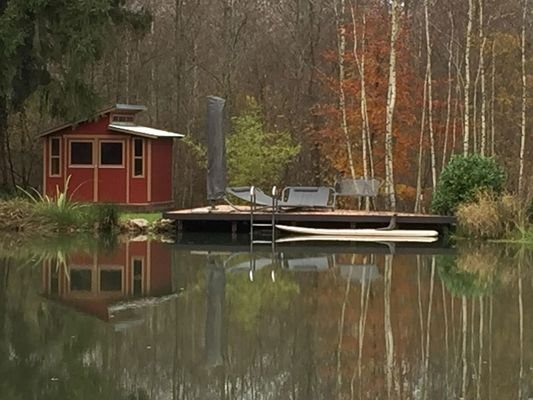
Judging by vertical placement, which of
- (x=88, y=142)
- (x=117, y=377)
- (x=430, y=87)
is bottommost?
(x=117, y=377)

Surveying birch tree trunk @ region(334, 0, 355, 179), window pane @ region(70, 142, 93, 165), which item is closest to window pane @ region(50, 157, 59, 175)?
window pane @ region(70, 142, 93, 165)

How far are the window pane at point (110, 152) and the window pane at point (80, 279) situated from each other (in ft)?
33.2

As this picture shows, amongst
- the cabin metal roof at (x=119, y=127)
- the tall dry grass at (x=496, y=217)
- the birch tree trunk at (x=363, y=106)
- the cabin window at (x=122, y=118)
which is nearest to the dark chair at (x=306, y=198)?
the birch tree trunk at (x=363, y=106)

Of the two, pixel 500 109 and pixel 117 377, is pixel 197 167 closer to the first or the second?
pixel 500 109

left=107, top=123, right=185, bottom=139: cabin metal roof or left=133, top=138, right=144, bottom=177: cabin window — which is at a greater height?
left=107, top=123, right=185, bottom=139: cabin metal roof

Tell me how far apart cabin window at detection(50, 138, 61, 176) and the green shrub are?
927 centimetres

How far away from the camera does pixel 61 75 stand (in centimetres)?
2367

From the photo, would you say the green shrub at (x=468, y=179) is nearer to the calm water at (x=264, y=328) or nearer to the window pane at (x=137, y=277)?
the calm water at (x=264, y=328)

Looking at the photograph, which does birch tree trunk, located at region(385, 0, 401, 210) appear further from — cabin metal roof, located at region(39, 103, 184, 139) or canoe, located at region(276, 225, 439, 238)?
cabin metal roof, located at region(39, 103, 184, 139)

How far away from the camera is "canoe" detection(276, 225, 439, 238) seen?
19.3 metres

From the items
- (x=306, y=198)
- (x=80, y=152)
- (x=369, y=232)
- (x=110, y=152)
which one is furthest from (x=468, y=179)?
(x=80, y=152)

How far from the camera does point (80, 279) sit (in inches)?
504

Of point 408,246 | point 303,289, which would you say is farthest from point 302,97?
point 303,289

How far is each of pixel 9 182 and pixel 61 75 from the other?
127 inches
